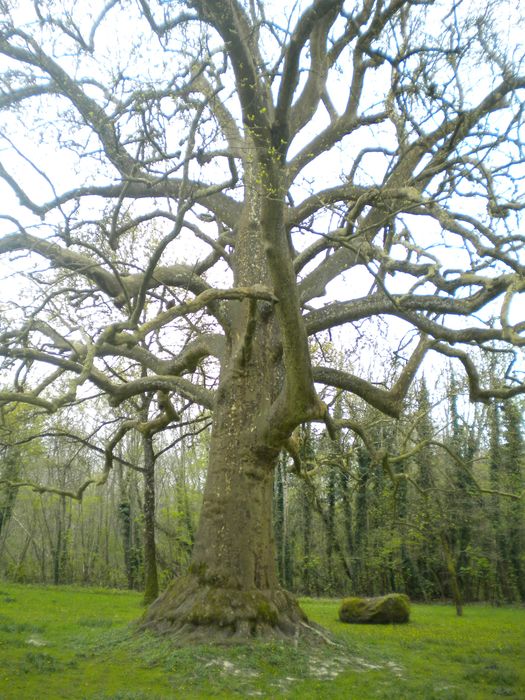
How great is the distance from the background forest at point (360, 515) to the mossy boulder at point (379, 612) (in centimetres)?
195

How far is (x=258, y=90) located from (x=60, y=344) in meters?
4.47

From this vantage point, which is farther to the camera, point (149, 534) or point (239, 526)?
point (149, 534)

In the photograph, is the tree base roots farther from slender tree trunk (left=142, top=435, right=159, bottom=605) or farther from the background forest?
slender tree trunk (left=142, top=435, right=159, bottom=605)

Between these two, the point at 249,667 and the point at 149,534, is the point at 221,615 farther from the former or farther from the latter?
the point at 149,534

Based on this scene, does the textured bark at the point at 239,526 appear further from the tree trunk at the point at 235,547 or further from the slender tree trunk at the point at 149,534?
the slender tree trunk at the point at 149,534

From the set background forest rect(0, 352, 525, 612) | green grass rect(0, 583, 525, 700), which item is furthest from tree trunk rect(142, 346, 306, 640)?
background forest rect(0, 352, 525, 612)

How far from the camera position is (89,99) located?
7.91 m

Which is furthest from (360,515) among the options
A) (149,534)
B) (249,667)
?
(249,667)

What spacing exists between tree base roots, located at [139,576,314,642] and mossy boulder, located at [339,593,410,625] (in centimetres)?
484

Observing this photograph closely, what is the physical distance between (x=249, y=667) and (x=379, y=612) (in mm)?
6843

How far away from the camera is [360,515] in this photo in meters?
22.2

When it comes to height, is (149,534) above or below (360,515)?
below

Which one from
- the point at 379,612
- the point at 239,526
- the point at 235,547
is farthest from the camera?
the point at 379,612

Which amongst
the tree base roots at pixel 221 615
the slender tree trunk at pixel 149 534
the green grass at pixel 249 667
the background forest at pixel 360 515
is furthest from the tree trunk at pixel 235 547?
the slender tree trunk at pixel 149 534
